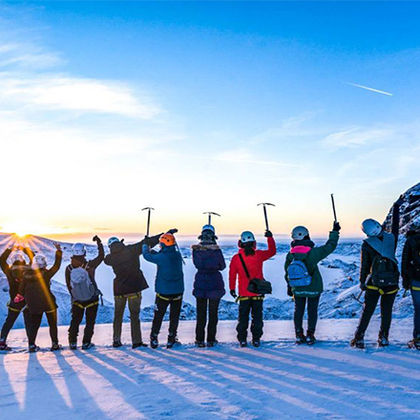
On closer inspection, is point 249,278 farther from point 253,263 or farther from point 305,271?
point 305,271

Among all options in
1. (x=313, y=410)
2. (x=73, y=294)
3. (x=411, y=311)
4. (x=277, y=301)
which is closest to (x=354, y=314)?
(x=411, y=311)

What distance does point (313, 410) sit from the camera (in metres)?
4.73

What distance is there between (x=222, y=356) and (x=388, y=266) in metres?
3.17

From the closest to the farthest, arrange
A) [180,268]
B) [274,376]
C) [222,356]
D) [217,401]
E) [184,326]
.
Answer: [217,401], [274,376], [222,356], [180,268], [184,326]

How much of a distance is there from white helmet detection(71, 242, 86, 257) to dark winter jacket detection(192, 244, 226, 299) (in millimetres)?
2343

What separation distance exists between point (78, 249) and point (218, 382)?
450 centimetres

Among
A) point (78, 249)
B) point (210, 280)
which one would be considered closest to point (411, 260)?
point (210, 280)

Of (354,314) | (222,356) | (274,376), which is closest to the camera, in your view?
(274,376)

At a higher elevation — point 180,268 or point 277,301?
point 180,268

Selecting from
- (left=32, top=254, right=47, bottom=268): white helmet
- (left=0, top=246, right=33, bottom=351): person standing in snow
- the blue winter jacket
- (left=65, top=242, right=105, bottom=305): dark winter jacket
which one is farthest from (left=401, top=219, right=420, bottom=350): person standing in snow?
(left=0, top=246, right=33, bottom=351): person standing in snow

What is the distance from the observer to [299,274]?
7.97 meters

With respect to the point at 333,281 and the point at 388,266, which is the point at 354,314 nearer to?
the point at 333,281

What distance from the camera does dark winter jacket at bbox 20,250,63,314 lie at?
8836 mm

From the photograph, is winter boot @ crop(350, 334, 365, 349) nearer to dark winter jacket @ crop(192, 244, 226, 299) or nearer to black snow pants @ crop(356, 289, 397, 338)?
black snow pants @ crop(356, 289, 397, 338)
